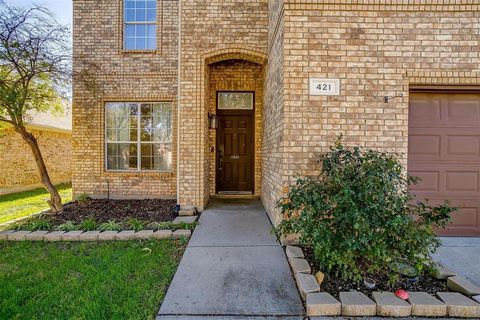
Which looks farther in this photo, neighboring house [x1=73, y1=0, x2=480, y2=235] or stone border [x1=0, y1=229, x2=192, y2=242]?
stone border [x1=0, y1=229, x2=192, y2=242]

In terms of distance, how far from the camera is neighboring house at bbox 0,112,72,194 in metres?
8.91

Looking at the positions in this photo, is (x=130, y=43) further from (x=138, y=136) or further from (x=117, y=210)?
(x=117, y=210)

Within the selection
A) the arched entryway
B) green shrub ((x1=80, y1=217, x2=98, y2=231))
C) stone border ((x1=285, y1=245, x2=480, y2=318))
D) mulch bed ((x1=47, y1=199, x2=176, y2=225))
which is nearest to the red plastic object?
stone border ((x1=285, y1=245, x2=480, y2=318))

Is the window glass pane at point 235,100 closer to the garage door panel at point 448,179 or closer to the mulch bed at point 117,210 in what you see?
the mulch bed at point 117,210

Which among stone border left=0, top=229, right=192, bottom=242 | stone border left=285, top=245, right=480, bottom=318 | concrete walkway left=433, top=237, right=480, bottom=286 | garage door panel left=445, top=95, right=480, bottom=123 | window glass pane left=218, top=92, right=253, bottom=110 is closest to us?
stone border left=285, top=245, right=480, bottom=318

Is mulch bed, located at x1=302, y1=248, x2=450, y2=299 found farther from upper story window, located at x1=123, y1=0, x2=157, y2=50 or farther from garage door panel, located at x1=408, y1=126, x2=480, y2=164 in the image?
upper story window, located at x1=123, y1=0, x2=157, y2=50

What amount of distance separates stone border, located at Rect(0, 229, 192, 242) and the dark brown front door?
290 cm

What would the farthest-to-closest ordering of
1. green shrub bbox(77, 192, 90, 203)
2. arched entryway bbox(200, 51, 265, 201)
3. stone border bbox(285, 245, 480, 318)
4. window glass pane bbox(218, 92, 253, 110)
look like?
window glass pane bbox(218, 92, 253, 110) < arched entryway bbox(200, 51, 265, 201) < green shrub bbox(77, 192, 90, 203) < stone border bbox(285, 245, 480, 318)

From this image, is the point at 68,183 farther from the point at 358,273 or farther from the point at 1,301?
the point at 358,273

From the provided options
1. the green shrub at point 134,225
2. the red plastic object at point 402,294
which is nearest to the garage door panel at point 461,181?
the red plastic object at point 402,294

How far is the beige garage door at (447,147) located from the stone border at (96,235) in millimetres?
3990

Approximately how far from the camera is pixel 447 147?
3932 mm

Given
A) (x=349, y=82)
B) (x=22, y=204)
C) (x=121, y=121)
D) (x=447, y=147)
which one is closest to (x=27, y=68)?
(x=121, y=121)

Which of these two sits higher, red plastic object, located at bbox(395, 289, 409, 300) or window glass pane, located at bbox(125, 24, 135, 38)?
window glass pane, located at bbox(125, 24, 135, 38)
